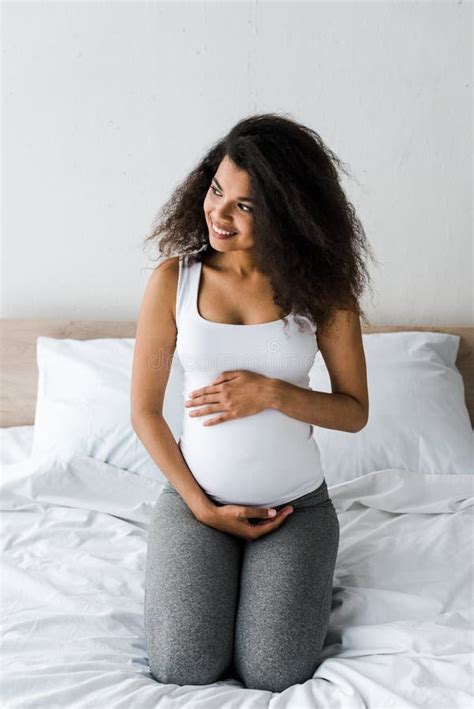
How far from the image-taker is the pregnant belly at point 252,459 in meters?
1.41

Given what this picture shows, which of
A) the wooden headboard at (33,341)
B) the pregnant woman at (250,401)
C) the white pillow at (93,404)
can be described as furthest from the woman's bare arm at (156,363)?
the wooden headboard at (33,341)

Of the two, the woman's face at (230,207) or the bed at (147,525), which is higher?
the woman's face at (230,207)

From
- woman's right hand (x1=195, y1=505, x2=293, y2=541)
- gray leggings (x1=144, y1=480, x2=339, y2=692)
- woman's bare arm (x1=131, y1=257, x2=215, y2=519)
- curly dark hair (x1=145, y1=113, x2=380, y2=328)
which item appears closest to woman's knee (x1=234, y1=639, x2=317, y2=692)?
gray leggings (x1=144, y1=480, x2=339, y2=692)

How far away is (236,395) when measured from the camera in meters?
1.40

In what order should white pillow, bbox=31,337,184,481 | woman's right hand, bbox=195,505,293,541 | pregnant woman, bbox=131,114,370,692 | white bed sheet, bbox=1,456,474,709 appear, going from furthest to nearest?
white pillow, bbox=31,337,184,481, woman's right hand, bbox=195,505,293,541, pregnant woman, bbox=131,114,370,692, white bed sheet, bbox=1,456,474,709

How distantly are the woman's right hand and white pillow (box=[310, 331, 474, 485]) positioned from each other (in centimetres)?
52

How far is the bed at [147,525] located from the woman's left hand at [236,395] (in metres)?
0.37

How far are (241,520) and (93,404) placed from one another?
0.68m

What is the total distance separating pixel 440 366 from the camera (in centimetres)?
208

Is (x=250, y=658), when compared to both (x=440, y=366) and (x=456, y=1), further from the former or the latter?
(x=456, y=1)

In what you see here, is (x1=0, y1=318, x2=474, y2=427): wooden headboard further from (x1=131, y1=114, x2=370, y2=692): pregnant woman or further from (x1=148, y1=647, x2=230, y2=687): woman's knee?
(x1=148, y1=647, x2=230, y2=687): woman's knee

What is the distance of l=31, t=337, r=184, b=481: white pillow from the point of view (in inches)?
74.6

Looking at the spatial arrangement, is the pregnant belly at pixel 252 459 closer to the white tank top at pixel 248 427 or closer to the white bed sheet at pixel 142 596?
the white tank top at pixel 248 427

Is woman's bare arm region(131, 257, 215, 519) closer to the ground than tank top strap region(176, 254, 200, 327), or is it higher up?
closer to the ground
